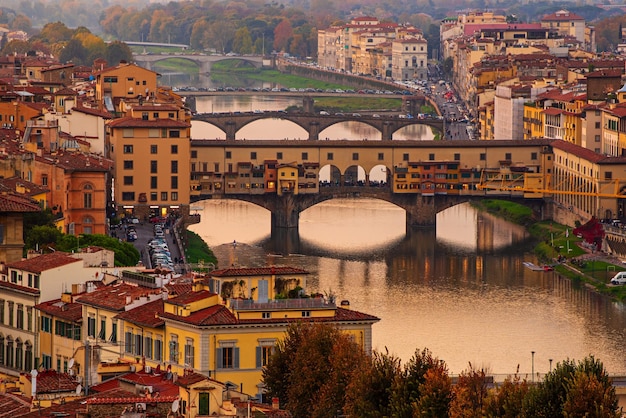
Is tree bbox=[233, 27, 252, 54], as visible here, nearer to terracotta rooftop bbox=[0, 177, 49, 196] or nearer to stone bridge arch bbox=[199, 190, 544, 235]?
stone bridge arch bbox=[199, 190, 544, 235]

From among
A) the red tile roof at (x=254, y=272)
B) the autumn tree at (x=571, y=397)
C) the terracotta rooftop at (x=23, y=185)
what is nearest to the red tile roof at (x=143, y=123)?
the terracotta rooftop at (x=23, y=185)

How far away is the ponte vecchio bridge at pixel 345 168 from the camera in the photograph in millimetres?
63125

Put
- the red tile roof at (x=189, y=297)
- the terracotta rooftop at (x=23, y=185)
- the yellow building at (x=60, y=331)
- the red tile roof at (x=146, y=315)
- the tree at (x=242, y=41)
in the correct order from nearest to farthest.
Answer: the red tile roof at (x=189, y=297), the red tile roof at (x=146, y=315), the yellow building at (x=60, y=331), the terracotta rooftop at (x=23, y=185), the tree at (x=242, y=41)

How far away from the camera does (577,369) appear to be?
23469 mm

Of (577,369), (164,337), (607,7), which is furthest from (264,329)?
(607,7)

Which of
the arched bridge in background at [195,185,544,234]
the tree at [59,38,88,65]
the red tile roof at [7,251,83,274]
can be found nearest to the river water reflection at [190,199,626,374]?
the arched bridge in background at [195,185,544,234]

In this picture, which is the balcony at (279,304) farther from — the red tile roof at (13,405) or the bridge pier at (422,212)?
the bridge pier at (422,212)

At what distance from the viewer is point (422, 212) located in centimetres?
6306

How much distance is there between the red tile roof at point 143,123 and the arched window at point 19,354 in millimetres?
27872

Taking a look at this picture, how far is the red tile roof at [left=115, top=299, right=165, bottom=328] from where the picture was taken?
27125mm

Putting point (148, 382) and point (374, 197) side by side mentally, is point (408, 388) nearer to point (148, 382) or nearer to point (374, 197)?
point (148, 382)

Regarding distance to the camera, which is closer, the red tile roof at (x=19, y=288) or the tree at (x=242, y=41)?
the red tile roof at (x=19, y=288)

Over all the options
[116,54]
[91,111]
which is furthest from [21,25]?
[91,111]

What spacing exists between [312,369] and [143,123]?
1301 inches
